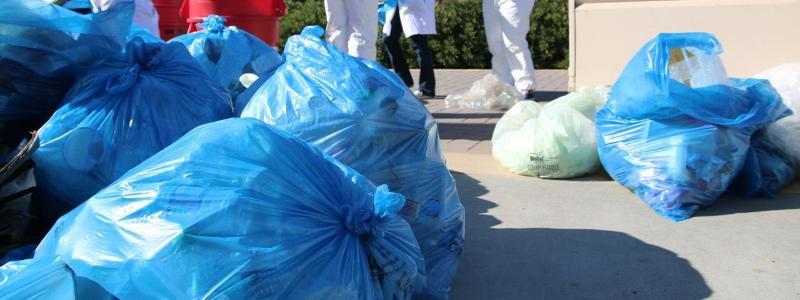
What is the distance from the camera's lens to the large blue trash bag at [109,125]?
2.40 m

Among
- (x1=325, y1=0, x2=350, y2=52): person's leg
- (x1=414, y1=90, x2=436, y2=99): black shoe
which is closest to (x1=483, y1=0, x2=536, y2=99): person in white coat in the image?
(x1=414, y1=90, x2=436, y2=99): black shoe

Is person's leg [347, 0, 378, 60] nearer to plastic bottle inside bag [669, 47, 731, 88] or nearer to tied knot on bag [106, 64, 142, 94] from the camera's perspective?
plastic bottle inside bag [669, 47, 731, 88]

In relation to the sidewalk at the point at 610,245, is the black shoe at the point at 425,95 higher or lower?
lower

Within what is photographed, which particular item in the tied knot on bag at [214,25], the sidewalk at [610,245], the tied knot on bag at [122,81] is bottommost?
the sidewalk at [610,245]

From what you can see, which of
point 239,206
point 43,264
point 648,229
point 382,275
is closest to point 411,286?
point 382,275

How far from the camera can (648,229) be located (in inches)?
127

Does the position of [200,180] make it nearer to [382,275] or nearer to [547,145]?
[382,275]

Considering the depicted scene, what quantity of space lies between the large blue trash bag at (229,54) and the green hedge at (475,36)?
24.4ft

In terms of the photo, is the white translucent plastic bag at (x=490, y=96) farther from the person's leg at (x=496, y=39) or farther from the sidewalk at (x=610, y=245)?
the sidewalk at (x=610, y=245)

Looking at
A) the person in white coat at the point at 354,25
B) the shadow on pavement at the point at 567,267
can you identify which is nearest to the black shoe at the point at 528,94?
the person in white coat at the point at 354,25

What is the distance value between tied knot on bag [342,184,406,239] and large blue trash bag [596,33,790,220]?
1.86 meters

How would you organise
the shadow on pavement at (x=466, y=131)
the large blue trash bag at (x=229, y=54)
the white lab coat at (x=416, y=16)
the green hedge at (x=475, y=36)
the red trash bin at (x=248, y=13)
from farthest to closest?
1. the green hedge at (x=475, y=36)
2. the white lab coat at (x=416, y=16)
3. the shadow on pavement at (x=466, y=131)
4. the red trash bin at (x=248, y=13)
5. the large blue trash bag at (x=229, y=54)

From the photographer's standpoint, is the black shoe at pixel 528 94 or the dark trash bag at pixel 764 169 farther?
the black shoe at pixel 528 94

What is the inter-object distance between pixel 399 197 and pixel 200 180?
0.49m
